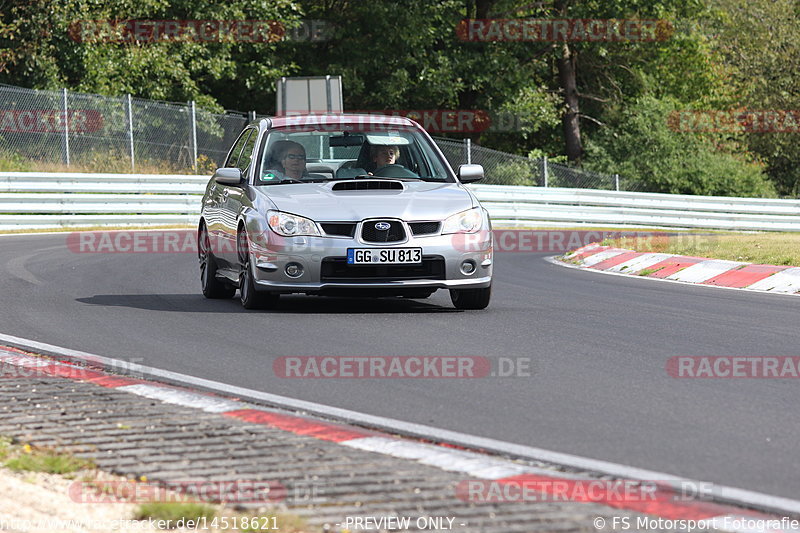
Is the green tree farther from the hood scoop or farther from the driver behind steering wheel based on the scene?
the hood scoop

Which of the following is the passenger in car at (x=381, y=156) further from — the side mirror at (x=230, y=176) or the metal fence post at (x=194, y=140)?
the metal fence post at (x=194, y=140)

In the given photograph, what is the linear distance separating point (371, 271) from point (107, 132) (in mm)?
18154

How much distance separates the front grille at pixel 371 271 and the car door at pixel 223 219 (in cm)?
120

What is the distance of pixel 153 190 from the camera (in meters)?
26.0

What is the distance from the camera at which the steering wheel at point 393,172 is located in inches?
437

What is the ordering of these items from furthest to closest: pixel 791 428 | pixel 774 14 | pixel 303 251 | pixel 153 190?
pixel 774 14, pixel 153 190, pixel 303 251, pixel 791 428

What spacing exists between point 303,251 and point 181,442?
4.65 metres

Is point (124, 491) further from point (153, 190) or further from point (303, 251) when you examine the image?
point (153, 190)

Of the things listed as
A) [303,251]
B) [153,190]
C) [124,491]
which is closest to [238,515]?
[124,491]

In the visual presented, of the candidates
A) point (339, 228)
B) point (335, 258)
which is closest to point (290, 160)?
point (339, 228)

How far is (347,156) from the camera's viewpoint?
443 inches

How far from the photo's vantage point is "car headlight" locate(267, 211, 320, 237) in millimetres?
10055

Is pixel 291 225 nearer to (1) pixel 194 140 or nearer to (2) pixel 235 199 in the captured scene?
(2) pixel 235 199

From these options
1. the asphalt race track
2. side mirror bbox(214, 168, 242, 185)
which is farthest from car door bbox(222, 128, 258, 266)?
the asphalt race track
